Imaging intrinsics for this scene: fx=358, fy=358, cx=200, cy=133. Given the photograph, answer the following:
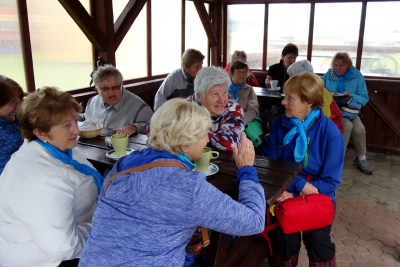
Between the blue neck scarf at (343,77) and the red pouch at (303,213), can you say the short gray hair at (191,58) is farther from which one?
the red pouch at (303,213)

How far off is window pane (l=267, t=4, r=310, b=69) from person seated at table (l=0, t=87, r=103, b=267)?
14.5 ft

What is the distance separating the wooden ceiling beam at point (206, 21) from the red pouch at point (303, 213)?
161 inches

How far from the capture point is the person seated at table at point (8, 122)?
1.75 m

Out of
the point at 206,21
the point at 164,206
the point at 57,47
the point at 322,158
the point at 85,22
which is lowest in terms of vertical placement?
the point at 322,158

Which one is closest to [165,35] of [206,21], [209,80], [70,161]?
[206,21]

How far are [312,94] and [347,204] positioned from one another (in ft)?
5.77

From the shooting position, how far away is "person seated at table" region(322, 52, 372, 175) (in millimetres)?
4184

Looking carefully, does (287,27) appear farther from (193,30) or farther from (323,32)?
(193,30)

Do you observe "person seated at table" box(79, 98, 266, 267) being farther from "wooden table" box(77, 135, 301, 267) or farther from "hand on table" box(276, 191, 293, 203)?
"hand on table" box(276, 191, 293, 203)

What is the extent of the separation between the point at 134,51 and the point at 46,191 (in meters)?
3.36

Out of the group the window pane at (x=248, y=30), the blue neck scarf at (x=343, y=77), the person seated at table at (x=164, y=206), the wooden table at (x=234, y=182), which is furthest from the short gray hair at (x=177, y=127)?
the window pane at (x=248, y=30)

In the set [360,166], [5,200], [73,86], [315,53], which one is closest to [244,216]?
[5,200]

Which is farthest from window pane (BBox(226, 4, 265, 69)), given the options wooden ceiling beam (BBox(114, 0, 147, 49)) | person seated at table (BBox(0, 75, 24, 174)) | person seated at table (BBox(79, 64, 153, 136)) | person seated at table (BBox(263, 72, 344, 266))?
person seated at table (BBox(0, 75, 24, 174))

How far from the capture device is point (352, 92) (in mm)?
4258
